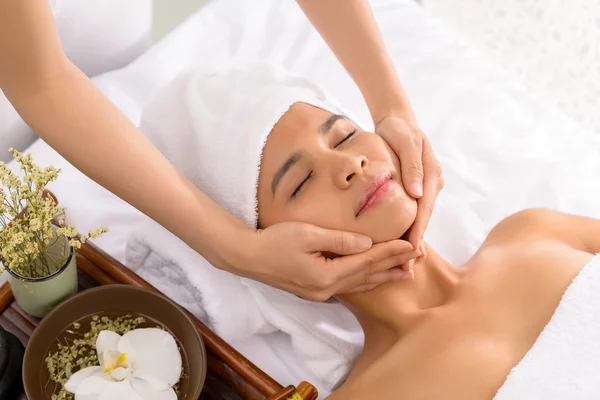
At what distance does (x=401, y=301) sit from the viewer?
129 centimetres

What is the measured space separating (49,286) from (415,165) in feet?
2.55

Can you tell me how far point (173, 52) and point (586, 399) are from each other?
1.45 meters

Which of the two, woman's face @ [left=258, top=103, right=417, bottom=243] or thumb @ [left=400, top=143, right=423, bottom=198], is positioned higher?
woman's face @ [left=258, top=103, right=417, bottom=243]

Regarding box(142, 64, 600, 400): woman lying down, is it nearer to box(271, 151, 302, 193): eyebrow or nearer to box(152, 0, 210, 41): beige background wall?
box(271, 151, 302, 193): eyebrow

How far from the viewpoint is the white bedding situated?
5.11ft

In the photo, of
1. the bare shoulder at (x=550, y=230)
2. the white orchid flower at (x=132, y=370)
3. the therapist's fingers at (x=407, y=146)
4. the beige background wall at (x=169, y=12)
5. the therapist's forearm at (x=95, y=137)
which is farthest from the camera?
the beige background wall at (x=169, y=12)

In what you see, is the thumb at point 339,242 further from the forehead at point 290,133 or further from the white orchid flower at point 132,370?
the white orchid flower at point 132,370

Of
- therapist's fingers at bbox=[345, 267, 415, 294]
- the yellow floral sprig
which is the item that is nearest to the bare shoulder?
therapist's fingers at bbox=[345, 267, 415, 294]

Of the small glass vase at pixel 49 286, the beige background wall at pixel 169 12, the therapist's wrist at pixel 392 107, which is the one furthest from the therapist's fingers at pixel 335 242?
the beige background wall at pixel 169 12

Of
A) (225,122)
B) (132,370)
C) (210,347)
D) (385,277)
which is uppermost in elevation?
(225,122)

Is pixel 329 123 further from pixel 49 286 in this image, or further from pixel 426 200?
pixel 49 286

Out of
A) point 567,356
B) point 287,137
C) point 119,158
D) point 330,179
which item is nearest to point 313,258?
point 330,179

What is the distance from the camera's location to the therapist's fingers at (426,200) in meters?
1.20

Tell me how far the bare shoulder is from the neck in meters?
0.16
